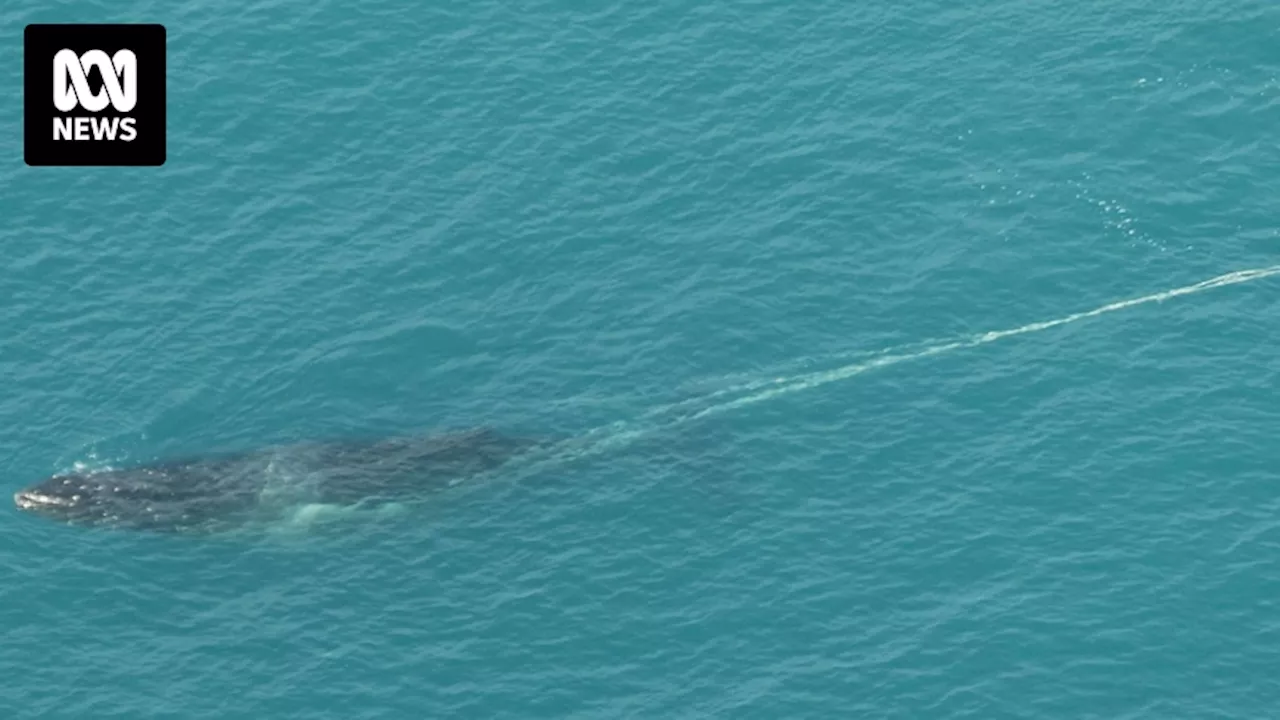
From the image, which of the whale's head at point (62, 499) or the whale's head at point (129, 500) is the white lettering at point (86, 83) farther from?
the whale's head at point (62, 499)

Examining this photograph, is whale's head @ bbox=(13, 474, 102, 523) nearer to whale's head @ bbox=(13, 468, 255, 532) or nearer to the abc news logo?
whale's head @ bbox=(13, 468, 255, 532)

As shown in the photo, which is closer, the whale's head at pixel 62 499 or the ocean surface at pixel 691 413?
the ocean surface at pixel 691 413

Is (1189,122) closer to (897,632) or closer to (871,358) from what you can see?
(871,358)

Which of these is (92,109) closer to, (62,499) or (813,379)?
(62,499)

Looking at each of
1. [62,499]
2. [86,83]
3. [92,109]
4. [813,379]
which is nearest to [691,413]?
[813,379]

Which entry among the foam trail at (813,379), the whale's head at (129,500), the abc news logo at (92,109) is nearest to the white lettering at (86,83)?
the abc news logo at (92,109)
